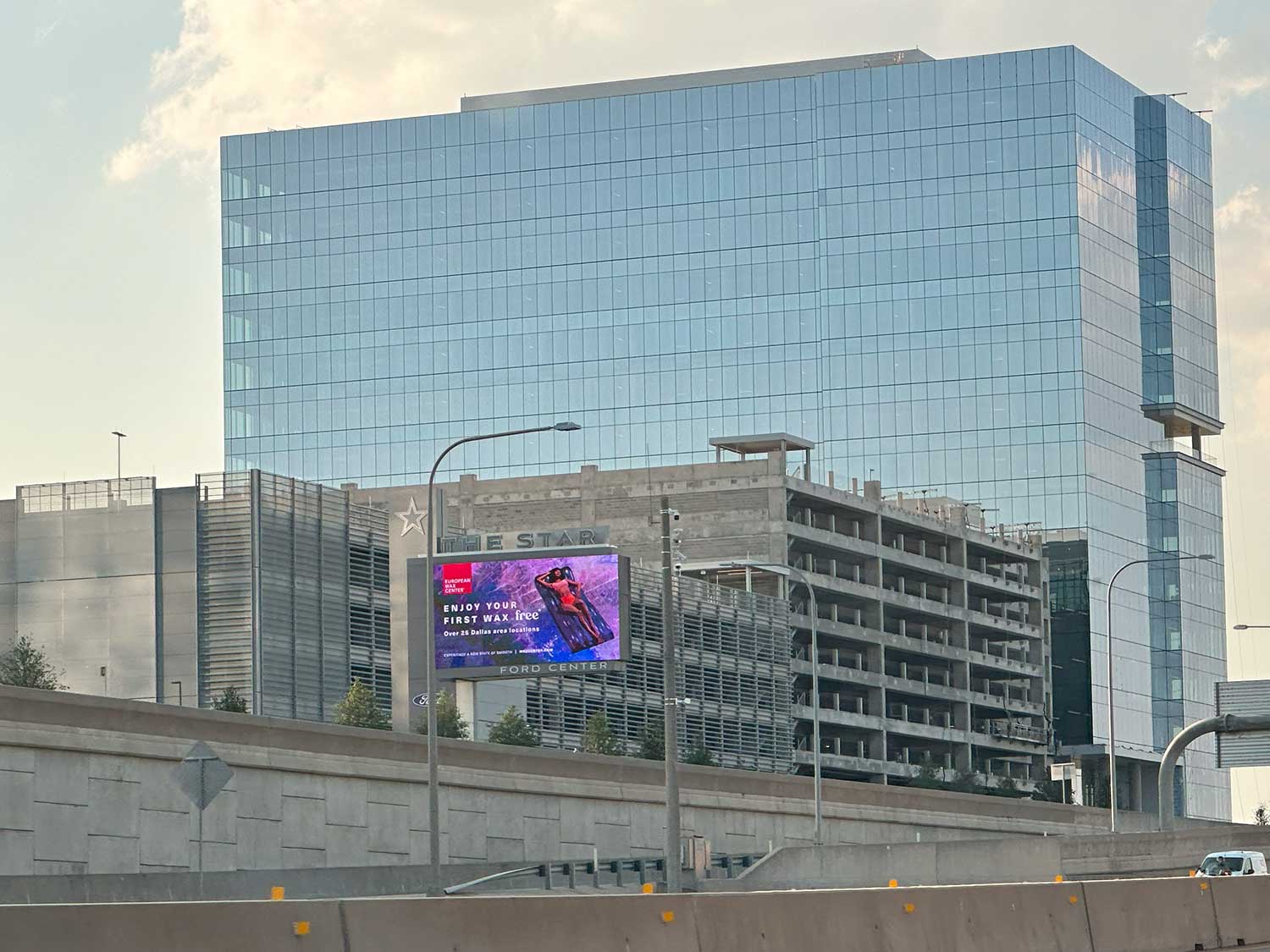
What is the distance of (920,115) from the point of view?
170 metres

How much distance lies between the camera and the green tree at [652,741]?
332ft

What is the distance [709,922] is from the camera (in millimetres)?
20609

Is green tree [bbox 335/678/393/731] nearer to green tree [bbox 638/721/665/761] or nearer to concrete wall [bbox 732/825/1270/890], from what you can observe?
green tree [bbox 638/721/665/761]

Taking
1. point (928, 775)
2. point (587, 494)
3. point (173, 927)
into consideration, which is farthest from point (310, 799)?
point (587, 494)

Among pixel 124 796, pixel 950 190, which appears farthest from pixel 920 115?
pixel 124 796

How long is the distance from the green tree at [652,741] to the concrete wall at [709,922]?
69800 millimetres

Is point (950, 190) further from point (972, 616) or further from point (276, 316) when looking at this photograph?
point (276, 316)

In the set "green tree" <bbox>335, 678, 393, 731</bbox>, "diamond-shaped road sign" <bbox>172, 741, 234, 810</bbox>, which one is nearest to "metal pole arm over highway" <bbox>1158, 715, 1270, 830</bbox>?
"green tree" <bbox>335, 678, 393, 731</bbox>

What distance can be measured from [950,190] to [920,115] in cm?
622

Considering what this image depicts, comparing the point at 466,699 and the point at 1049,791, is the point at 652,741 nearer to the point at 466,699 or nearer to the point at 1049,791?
the point at 466,699

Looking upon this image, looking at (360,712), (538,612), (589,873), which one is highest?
(538,612)

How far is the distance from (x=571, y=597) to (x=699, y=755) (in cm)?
3114

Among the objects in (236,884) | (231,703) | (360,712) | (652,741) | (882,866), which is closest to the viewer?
(236,884)

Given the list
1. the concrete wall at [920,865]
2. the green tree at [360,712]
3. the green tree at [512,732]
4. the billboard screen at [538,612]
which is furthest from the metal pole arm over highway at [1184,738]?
the green tree at [360,712]
